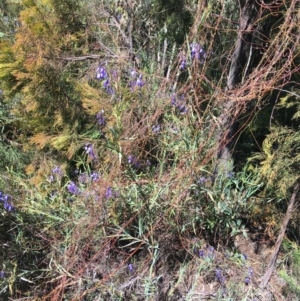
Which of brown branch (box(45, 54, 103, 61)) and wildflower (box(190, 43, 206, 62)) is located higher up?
wildflower (box(190, 43, 206, 62))

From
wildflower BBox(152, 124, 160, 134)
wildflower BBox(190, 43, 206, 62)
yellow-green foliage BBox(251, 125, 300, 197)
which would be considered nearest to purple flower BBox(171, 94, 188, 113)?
wildflower BBox(152, 124, 160, 134)

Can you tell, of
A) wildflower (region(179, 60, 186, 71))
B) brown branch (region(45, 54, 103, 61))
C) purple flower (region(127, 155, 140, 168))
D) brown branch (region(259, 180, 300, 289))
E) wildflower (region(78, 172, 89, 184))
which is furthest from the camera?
brown branch (region(45, 54, 103, 61))

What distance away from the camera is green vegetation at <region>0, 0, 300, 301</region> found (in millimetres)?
2674

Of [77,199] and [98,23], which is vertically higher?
[98,23]

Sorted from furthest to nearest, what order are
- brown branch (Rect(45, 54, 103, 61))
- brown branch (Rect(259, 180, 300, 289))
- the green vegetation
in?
1. brown branch (Rect(45, 54, 103, 61))
2. the green vegetation
3. brown branch (Rect(259, 180, 300, 289))

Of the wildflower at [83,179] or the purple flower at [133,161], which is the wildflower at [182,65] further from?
the wildflower at [83,179]

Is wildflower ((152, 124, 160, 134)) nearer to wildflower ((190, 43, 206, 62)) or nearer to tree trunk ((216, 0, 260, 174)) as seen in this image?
tree trunk ((216, 0, 260, 174))

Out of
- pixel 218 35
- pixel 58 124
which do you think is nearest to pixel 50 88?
pixel 58 124

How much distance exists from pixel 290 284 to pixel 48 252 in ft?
4.79

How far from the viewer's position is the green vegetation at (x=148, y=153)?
105 inches

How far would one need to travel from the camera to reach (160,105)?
3078 millimetres

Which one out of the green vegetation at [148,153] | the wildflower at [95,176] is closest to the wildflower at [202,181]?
the green vegetation at [148,153]

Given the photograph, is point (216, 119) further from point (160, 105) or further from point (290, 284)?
point (290, 284)

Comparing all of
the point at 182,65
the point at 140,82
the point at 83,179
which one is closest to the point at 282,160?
the point at 182,65
